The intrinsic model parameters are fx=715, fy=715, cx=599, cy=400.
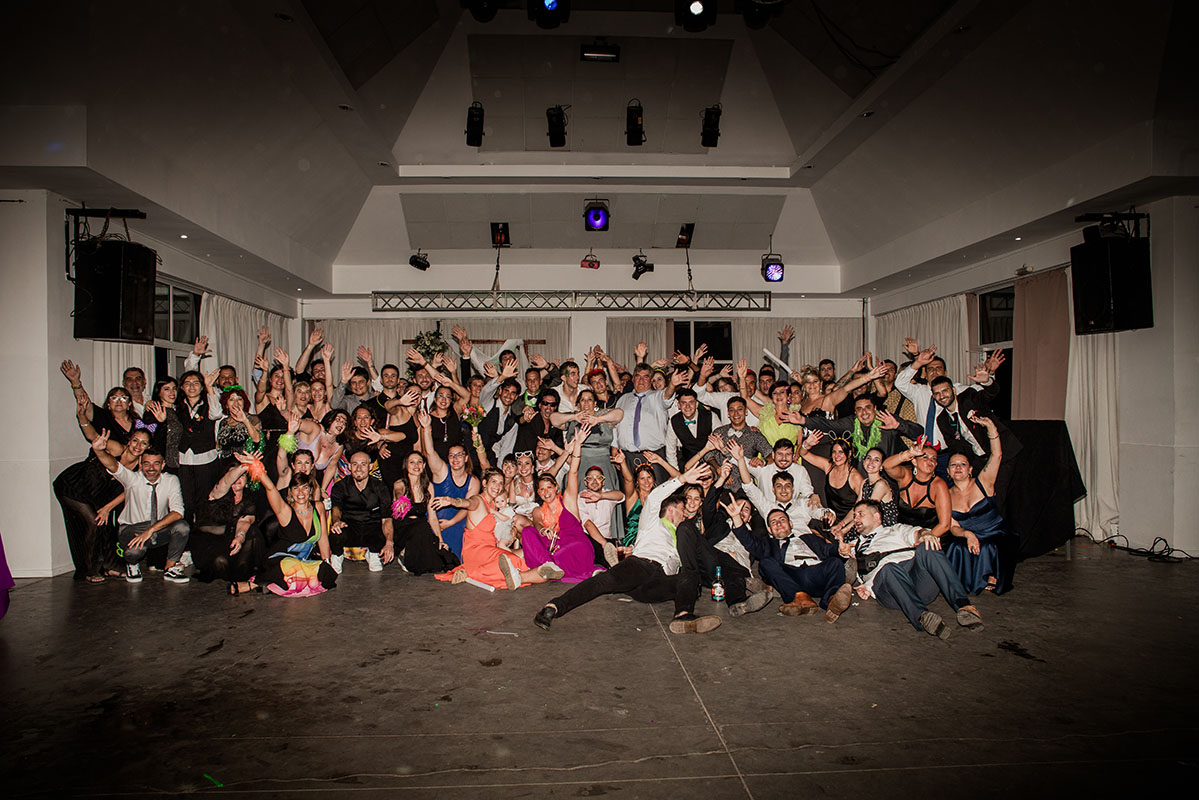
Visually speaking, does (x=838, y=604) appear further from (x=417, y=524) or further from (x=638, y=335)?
(x=638, y=335)

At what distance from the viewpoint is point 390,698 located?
11.1ft

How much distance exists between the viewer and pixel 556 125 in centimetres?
853

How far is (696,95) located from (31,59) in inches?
258

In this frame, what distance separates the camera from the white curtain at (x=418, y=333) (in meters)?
12.2

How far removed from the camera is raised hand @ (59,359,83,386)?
5.73 m

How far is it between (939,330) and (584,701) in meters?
8.62

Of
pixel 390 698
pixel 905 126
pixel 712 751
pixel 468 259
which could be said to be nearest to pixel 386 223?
pixel 468 259

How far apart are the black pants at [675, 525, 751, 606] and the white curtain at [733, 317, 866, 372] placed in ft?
24.8

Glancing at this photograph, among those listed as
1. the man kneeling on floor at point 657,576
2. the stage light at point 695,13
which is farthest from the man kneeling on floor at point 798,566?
the stage light at point 695,13

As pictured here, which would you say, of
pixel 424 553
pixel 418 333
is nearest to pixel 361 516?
pixel 424 553

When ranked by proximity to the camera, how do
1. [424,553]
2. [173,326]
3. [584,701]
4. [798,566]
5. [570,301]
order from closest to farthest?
[584,701] → [798,566] → [424,553] → [173,326] → [570,301]

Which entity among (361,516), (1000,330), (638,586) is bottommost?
(638,586)

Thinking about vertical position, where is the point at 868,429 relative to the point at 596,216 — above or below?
below

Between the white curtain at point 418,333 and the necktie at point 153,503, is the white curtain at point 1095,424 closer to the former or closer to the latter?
the white curtain at point 418,333
